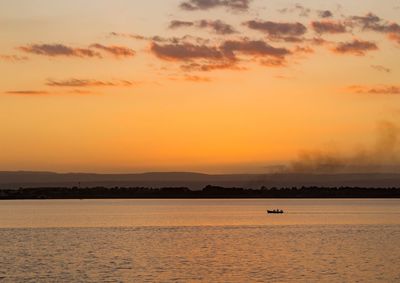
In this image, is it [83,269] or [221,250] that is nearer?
[83,269]

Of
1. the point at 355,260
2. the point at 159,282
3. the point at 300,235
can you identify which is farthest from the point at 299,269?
the point at 300,235

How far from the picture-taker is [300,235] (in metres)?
117

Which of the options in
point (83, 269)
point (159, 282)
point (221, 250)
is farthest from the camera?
point (221, 250)

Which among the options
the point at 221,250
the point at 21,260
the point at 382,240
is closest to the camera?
the point at 21,260

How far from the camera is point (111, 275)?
199 ft

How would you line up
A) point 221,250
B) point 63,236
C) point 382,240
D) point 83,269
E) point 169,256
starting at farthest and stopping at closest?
point 63,236
point 382,240
point 221,250
point 169,256
point 83,269

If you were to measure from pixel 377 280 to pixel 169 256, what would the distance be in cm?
2717

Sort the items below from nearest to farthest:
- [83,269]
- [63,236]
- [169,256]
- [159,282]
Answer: [159,282] < [83,269] < [169,256] < [63,236]

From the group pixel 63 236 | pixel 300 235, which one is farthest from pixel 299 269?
pixel 63 236

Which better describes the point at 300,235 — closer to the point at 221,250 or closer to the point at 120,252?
the point at 221,250

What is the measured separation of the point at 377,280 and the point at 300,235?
57564 mm

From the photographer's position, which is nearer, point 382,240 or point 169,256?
point 169,256

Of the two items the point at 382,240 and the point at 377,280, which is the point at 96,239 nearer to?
the point at 382,240

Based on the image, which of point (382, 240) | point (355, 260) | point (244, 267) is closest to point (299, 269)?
point (244, 267)
